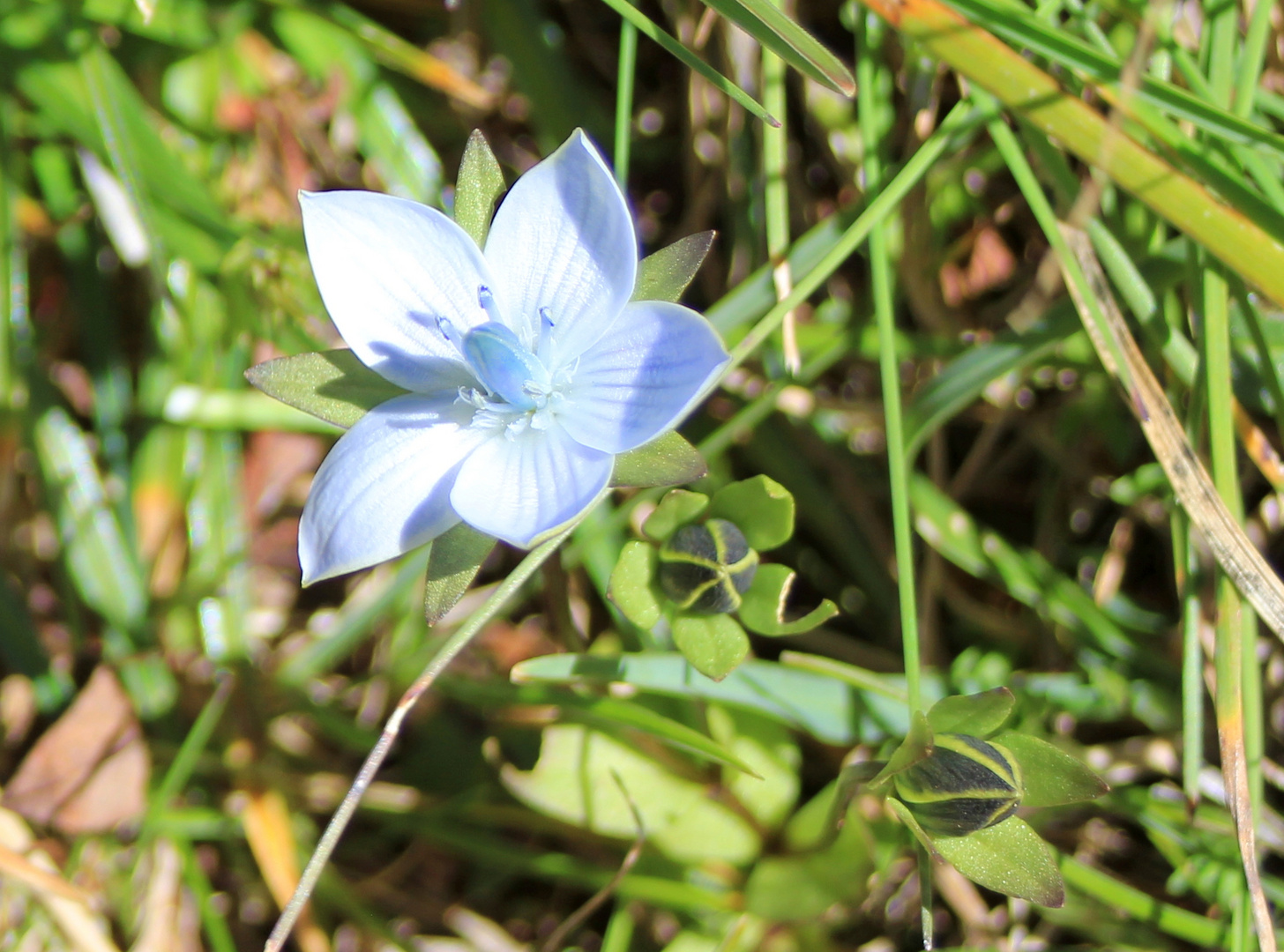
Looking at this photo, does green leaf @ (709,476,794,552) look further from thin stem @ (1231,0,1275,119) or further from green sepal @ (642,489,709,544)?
thin stem @ (1231,0,1275,119)

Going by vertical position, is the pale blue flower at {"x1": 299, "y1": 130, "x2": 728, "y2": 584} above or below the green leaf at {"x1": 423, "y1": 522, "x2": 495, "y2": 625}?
above

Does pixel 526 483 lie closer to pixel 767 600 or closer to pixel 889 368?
pixel 767 600

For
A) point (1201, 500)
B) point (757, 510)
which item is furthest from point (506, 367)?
point (1201, 500)

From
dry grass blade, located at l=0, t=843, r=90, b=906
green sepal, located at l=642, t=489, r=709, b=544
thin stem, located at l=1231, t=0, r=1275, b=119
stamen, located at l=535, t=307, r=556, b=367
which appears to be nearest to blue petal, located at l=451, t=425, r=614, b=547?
stamen, located at l=535, t=307, r=556, b=367

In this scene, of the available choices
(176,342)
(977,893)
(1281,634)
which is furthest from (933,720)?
(176,342)

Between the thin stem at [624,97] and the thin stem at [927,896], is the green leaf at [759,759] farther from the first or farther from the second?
the thin stem at [624,97]

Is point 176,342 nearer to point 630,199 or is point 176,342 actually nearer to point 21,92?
point 21,92
